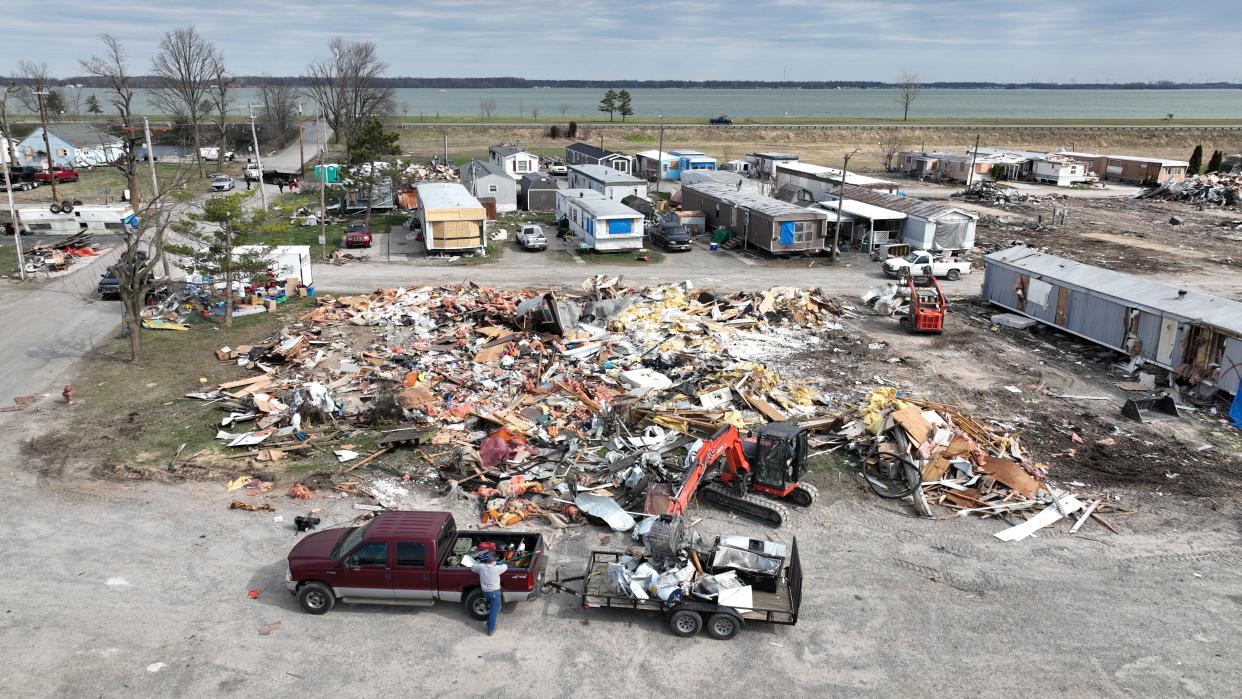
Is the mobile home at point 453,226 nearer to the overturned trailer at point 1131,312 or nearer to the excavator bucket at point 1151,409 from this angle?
the overturned trailer at point 1131,312

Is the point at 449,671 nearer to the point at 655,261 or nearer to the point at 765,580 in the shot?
the point at 765,580

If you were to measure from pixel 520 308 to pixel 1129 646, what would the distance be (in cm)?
1989

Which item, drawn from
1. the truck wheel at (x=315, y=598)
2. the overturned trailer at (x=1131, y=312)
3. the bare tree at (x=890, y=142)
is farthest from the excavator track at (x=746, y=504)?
the bare tree at (x=890, y=142)

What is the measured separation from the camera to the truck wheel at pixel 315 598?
12820 mm

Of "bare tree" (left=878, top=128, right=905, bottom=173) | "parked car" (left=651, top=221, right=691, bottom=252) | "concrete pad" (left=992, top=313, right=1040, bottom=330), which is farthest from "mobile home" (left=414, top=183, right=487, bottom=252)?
"bare tree" (left=878, top=128, right=905, bottom=173)

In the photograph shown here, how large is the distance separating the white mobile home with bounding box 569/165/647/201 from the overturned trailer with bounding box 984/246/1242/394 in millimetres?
25823

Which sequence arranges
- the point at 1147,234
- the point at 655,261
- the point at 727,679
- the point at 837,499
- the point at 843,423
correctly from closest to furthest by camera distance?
the point at 727,679
the point at 837,499
the point at 843,423
the point at 655,261
the point at 1147,234

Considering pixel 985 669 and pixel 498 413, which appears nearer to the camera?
pixel 985 669

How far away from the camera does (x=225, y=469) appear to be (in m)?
17.9

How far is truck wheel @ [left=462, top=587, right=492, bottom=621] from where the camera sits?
41.9 feet

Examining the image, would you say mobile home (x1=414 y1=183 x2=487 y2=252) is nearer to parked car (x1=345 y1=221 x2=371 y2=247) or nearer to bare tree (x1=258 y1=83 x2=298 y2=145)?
parked car (x1=345 y1=221 x2=371 y2=247)

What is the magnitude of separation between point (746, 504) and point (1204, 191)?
65.1 meters

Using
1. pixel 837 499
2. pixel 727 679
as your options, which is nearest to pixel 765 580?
pixel 727 679

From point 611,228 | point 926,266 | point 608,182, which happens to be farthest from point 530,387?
point 608,182
